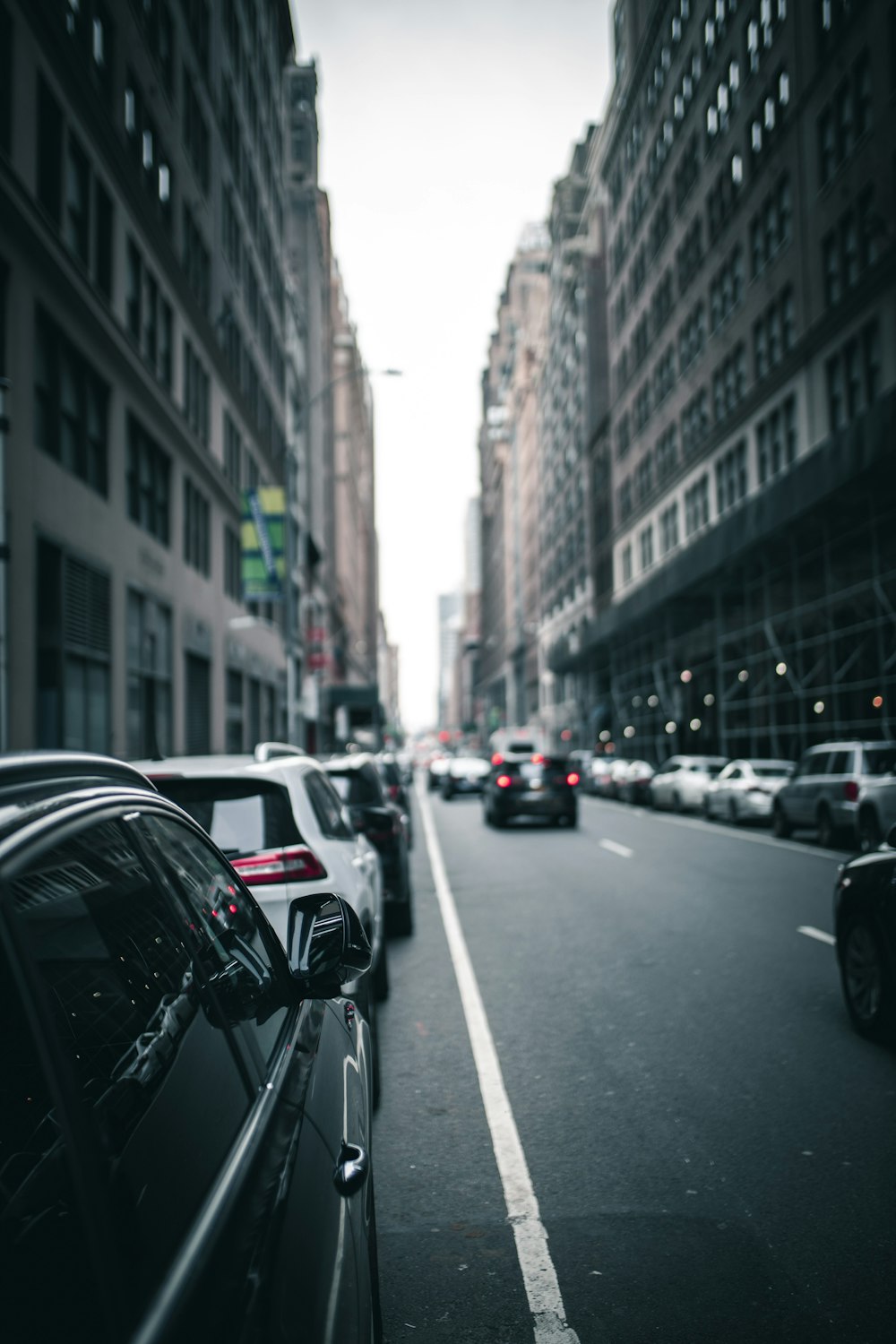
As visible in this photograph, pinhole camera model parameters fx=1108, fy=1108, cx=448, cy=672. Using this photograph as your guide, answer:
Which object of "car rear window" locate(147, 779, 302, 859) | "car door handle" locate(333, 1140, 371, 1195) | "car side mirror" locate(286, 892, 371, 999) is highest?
"car rear window" locate(147, 779, 302, 859)

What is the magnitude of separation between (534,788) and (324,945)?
22.0 metres

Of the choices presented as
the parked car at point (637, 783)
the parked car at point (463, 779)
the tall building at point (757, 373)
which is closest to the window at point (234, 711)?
the parked car at point (463, 779)

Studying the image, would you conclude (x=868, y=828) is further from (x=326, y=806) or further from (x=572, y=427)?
(x=572, y=427)

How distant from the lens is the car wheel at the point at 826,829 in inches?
734

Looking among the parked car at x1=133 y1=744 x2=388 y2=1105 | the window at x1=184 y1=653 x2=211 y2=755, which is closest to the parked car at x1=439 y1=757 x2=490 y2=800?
the window at x1=184 y1=653 x2=211 y2=755

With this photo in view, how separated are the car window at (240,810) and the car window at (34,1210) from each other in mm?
3978

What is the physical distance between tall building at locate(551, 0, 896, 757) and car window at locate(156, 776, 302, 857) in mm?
20344

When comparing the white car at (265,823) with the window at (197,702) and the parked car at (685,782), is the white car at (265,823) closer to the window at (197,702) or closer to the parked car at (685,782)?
the window at (197,702)

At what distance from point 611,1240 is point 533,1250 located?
0.29 metres

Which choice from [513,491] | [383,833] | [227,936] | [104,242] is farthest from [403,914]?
[513,491]

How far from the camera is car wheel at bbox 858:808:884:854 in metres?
16.2

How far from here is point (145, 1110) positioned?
5.62 ft

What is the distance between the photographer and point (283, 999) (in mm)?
2867

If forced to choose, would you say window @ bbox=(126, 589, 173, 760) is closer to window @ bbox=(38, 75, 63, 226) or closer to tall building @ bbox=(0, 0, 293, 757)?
tall building @ bbox=(0, 0, 293, 757)
